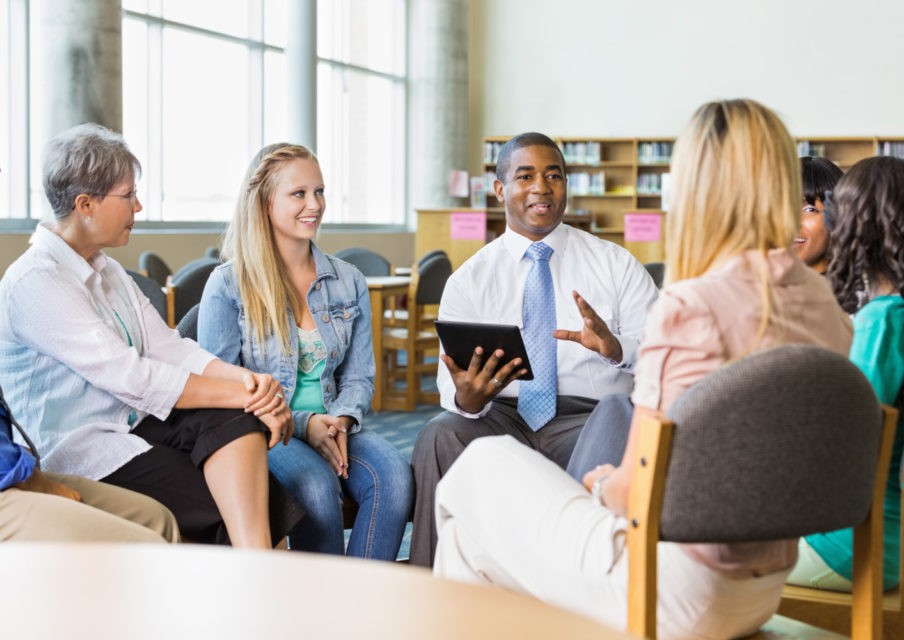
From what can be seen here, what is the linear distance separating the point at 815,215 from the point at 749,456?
1618mm

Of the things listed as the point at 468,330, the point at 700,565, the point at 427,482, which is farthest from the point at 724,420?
the point at 427,482

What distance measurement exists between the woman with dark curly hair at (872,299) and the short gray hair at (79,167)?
1620 millimetres

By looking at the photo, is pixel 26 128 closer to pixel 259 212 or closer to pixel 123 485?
pixel 259 212

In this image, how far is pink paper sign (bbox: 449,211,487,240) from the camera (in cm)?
988

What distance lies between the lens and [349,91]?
12.3 meters

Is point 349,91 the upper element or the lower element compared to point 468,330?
upper

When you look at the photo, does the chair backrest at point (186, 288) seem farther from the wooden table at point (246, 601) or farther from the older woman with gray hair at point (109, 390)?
the wooden table at point (246, 601)

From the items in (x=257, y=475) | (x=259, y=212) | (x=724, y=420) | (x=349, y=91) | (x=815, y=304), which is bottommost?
(x=257, y=475)

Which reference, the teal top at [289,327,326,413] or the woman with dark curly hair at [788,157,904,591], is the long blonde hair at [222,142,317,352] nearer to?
the teal top at [289,327,326,413]

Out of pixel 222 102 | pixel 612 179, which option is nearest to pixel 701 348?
pixel 222 102

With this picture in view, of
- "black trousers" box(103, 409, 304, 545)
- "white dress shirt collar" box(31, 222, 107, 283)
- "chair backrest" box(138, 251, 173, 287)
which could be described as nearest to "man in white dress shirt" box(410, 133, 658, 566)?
"black trousers" box(103, 409, 304, 545)

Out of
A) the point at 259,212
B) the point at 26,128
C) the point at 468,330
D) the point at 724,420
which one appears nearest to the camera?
the point at 724,420

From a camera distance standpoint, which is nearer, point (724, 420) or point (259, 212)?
point (724, 420)

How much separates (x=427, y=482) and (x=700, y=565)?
122 centimetres
